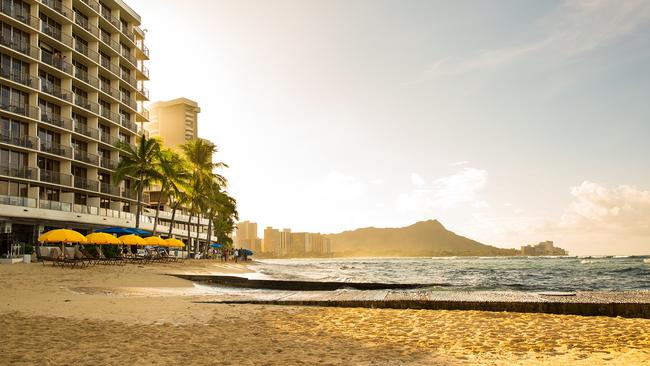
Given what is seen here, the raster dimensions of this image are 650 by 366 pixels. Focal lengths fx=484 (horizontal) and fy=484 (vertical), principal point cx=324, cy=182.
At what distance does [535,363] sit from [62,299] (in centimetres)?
1088

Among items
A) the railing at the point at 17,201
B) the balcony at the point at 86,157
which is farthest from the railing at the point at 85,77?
the railing at the point at 17,201

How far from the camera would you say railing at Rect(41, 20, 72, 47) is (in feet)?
143

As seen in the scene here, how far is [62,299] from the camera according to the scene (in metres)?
11.9

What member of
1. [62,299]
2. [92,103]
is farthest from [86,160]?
[62,299]

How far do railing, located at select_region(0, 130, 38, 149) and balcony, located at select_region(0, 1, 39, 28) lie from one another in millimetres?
9642

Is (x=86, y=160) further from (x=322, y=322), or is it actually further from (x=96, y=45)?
(x=322, y=322)

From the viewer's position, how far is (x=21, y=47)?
40.8 meters

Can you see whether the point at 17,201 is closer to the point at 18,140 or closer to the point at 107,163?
the point at 18,140

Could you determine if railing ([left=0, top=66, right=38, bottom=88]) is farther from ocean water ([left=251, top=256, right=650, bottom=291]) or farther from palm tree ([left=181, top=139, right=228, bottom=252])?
ocean water ([left=251, top=256, right=650, bottom=291])

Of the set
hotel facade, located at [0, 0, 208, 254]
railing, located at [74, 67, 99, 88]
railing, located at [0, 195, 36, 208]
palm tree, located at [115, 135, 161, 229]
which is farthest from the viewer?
railing, located at [74, 67, 99, 88]

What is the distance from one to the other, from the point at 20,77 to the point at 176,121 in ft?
245

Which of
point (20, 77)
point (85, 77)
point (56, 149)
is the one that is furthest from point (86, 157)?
point (20, 77)

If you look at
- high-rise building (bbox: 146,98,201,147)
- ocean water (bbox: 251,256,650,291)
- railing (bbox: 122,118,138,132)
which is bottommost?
ocean water (bbox: 251,256,650,291)

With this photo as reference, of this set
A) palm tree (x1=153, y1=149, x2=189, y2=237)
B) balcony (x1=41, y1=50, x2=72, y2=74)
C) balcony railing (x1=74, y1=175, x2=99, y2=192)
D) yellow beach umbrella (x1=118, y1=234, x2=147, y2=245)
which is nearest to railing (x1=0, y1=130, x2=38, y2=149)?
balcony railing (x1=74, y1=175, x2=99, y2=192)
